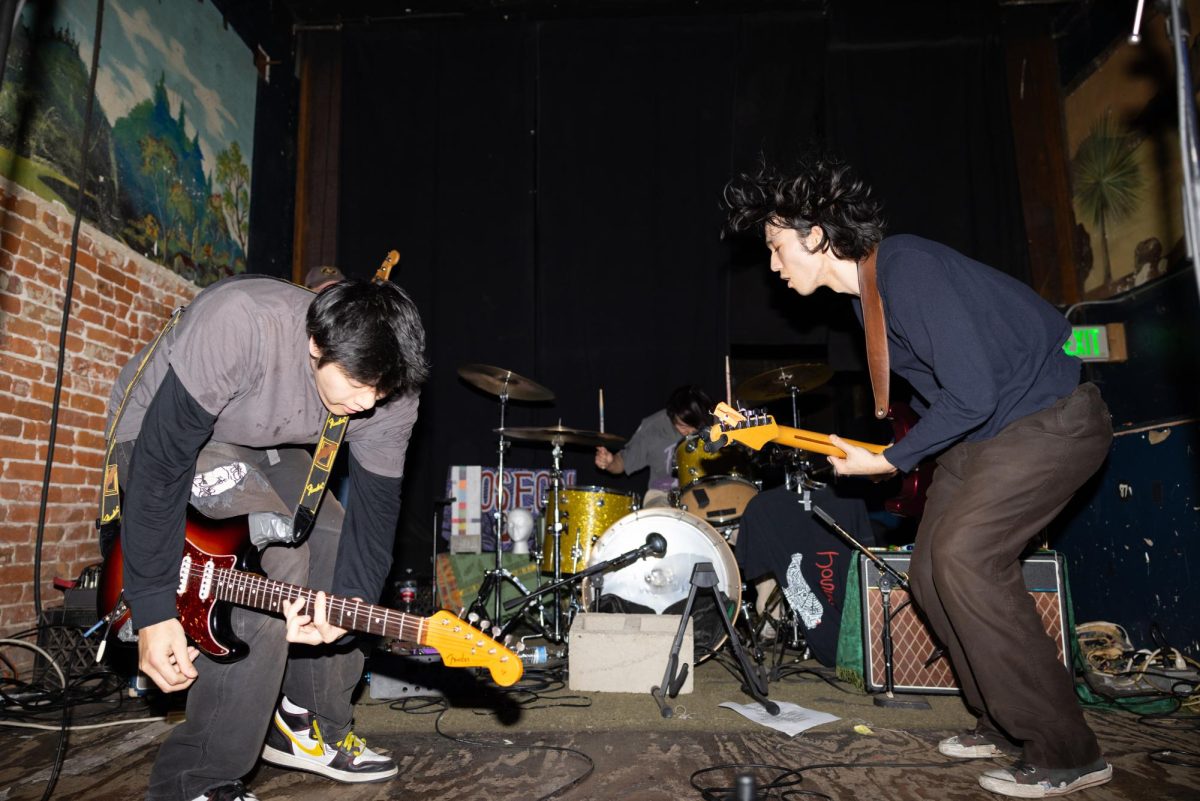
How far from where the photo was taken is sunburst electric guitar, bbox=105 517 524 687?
1.78 metres

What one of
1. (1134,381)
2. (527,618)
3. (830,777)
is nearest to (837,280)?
(830,777)

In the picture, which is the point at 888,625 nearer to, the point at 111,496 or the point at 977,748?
the point at 977,748

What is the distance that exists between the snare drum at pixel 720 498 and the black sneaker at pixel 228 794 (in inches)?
116

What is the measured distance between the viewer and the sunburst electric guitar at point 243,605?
70.0 inches

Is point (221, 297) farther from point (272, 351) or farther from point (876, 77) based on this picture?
point (876, 77)

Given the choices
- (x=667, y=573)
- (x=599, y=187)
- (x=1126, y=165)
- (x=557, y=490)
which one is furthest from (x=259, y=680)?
(x=1126, y=165)

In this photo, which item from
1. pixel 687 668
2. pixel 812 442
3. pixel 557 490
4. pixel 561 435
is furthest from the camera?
pixel 561 435

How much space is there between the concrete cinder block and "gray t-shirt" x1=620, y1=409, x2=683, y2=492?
1.99 metres

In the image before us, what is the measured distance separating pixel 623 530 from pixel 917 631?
1.53m

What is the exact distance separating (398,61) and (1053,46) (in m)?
5.23

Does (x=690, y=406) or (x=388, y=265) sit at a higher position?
(x=388, y=265)

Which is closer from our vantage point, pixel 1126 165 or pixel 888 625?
pixel 888 625

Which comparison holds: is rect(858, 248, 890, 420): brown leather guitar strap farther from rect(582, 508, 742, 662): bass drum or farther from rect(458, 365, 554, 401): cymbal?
rect(458, 365, 554, 401): cymbal

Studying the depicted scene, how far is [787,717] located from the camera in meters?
2.85
